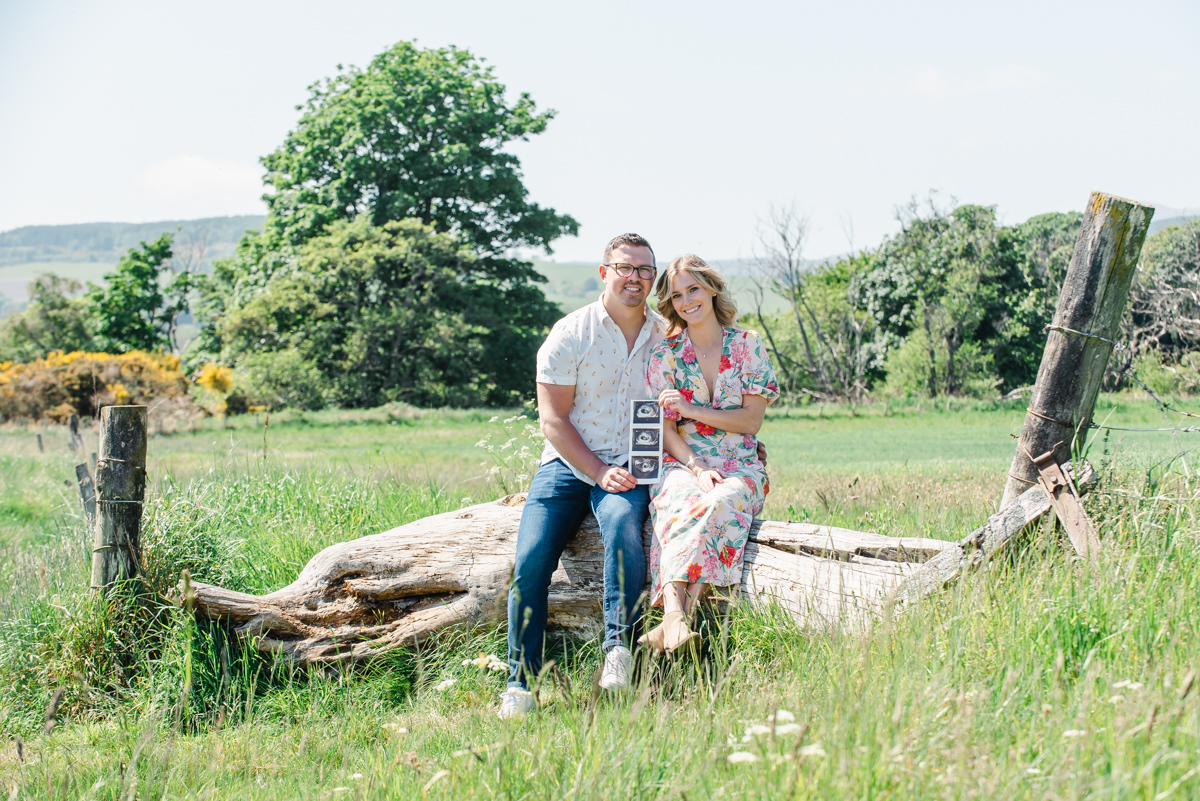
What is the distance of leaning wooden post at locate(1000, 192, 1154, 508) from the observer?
4.04m

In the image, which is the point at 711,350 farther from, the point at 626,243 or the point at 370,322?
the point at 370,322

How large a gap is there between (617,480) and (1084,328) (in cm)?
236

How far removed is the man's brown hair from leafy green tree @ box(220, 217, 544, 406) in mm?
24824

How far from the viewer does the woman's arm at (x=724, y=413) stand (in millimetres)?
4484

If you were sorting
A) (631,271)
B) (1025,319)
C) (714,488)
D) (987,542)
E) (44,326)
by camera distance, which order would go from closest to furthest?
(987,542) → (714,488) → (631,271) → (1025,319) → (44,326)

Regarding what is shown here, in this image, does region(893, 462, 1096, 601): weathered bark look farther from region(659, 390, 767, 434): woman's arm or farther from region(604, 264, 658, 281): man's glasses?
region(604, 264, 658, 281): man's glasses

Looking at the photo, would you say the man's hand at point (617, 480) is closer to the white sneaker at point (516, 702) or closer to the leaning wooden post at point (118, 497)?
the white sneaker at point (516, 702)

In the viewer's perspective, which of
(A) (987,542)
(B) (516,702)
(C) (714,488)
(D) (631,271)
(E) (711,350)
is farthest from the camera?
(E) (711,350)

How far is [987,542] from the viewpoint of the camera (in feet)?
12.4

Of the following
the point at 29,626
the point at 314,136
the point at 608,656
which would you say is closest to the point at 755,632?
the point at 608,656

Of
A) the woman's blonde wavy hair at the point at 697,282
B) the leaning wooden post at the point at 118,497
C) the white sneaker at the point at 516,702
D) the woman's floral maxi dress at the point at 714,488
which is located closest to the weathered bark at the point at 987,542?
the woman's floral maxi dress at the point at 714,488

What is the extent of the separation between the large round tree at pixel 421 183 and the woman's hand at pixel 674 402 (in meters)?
26.3

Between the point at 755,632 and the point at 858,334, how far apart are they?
30.6m

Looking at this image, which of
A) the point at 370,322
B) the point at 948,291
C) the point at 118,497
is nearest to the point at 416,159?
the point at 370,322
